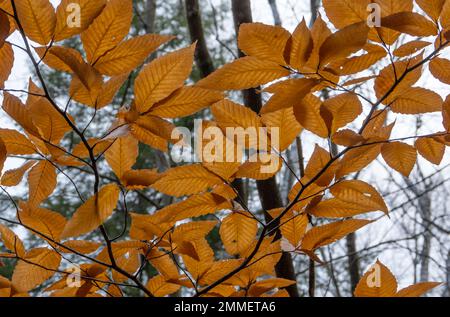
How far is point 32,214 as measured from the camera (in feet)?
1.89

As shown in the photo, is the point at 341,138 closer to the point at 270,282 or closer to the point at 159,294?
the point at 270,282

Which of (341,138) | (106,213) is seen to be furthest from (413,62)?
(106,213)

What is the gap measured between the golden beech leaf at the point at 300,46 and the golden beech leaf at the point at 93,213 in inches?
9.4

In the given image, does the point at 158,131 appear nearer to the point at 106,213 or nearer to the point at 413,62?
the point at 106,213

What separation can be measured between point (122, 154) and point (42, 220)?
14 centimetres

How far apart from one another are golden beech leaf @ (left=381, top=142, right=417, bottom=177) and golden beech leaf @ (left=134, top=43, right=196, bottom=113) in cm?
26

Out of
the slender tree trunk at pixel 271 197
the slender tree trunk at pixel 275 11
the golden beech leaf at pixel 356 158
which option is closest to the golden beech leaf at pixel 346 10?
the golden beech leaf at pixel 356 158

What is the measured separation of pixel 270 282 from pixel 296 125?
0.22m

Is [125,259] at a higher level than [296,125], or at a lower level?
lower

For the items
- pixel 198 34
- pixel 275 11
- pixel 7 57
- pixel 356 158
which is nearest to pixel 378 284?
pixel 356 158

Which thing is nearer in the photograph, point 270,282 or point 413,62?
point 413,62

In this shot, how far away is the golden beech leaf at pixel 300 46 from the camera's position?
47 cm

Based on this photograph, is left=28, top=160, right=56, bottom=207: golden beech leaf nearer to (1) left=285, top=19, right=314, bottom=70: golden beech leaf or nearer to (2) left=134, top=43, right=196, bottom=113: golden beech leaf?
(2) left=134, top=43, right=196, bottom=113: golden beech leaf

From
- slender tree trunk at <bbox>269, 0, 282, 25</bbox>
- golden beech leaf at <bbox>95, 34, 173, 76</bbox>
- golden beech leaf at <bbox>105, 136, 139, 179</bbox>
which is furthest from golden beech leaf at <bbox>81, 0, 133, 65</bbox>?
slender tree trunk at <bbox>269, 0, 282, 25</bbox>
